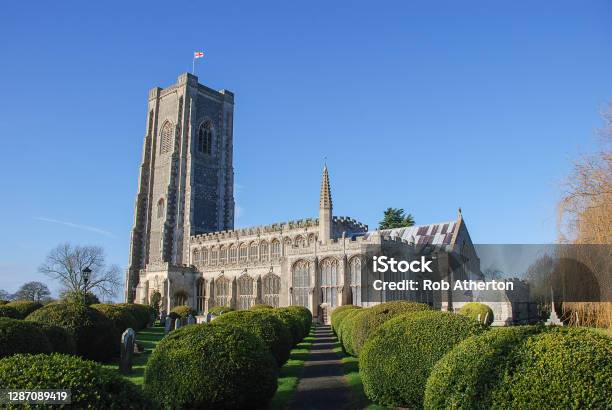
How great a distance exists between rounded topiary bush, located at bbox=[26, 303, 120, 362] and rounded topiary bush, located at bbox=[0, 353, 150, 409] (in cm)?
1259

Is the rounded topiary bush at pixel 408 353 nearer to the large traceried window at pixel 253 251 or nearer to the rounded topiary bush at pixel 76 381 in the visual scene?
the rounded topiary bush at pixel 76 381

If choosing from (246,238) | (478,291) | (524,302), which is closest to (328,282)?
(478,291)

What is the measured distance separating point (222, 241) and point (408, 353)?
186 feet

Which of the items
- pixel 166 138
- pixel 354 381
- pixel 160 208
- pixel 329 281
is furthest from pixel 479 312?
pixel 166 138

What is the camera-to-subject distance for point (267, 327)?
1439cm

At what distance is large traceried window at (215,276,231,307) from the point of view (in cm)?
6059

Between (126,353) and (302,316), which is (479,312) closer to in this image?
(302,316)

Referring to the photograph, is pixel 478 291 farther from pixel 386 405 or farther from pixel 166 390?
pixel 166 390

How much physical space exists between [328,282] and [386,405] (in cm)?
3288

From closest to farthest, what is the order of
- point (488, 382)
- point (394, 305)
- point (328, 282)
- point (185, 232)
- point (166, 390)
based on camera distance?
point (488, 382) → point (166, 390) → point (394, 305) → point (328, 282) → point (185, 232)

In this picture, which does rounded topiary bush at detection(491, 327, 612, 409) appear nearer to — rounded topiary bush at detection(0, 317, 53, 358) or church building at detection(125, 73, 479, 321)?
rounded topiary bush at detection(0, 317, 53, 358)

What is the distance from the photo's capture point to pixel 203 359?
915cm

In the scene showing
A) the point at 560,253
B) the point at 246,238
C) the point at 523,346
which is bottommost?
the point at 523,346

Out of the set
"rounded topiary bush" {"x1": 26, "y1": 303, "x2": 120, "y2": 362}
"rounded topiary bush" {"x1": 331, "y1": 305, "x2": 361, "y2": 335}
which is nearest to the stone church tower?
"rounded topiary bush" {"x1": 331, "y1": 305, "x2": 361, "y2": 335}
